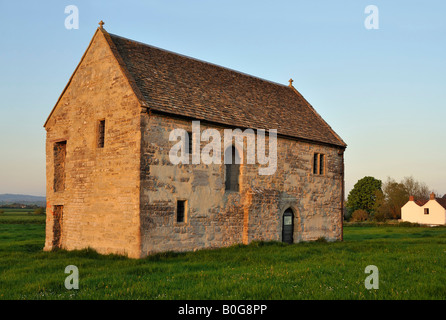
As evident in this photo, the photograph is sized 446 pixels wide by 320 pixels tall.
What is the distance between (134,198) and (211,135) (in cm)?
484

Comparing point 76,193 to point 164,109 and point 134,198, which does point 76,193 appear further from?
point 164,109

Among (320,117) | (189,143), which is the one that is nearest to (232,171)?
(189,143)

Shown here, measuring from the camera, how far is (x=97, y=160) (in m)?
18.3

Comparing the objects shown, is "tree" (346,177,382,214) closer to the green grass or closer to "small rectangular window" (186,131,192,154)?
the green grass

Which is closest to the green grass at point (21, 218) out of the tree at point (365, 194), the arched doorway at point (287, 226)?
the arched doorway at point (287, 226)

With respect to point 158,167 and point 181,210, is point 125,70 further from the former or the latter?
point 181,210

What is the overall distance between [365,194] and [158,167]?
73822 millimetres

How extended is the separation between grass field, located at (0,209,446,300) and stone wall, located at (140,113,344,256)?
1.19 metres

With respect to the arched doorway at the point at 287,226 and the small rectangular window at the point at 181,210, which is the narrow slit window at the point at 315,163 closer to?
the arched doorway at the point at 287,226

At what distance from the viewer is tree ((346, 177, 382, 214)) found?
8250 cm

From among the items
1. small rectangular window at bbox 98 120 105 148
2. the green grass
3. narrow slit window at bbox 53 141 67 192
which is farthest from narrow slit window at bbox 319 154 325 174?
the green grass

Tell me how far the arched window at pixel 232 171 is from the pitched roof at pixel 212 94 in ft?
4.96

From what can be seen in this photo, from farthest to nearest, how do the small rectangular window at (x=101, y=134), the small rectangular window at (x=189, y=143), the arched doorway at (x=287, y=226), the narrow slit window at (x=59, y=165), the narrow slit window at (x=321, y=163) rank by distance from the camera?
the narrow slit window at (x=321, y=163) → the arched doorway at (x=287, y=226) → the narrow slit window at (x=59, y=165) → the small rectangular window at (x=101, y=134) → the small rectangular window at (x=189, y=143)

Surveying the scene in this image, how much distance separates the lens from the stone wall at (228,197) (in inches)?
656
